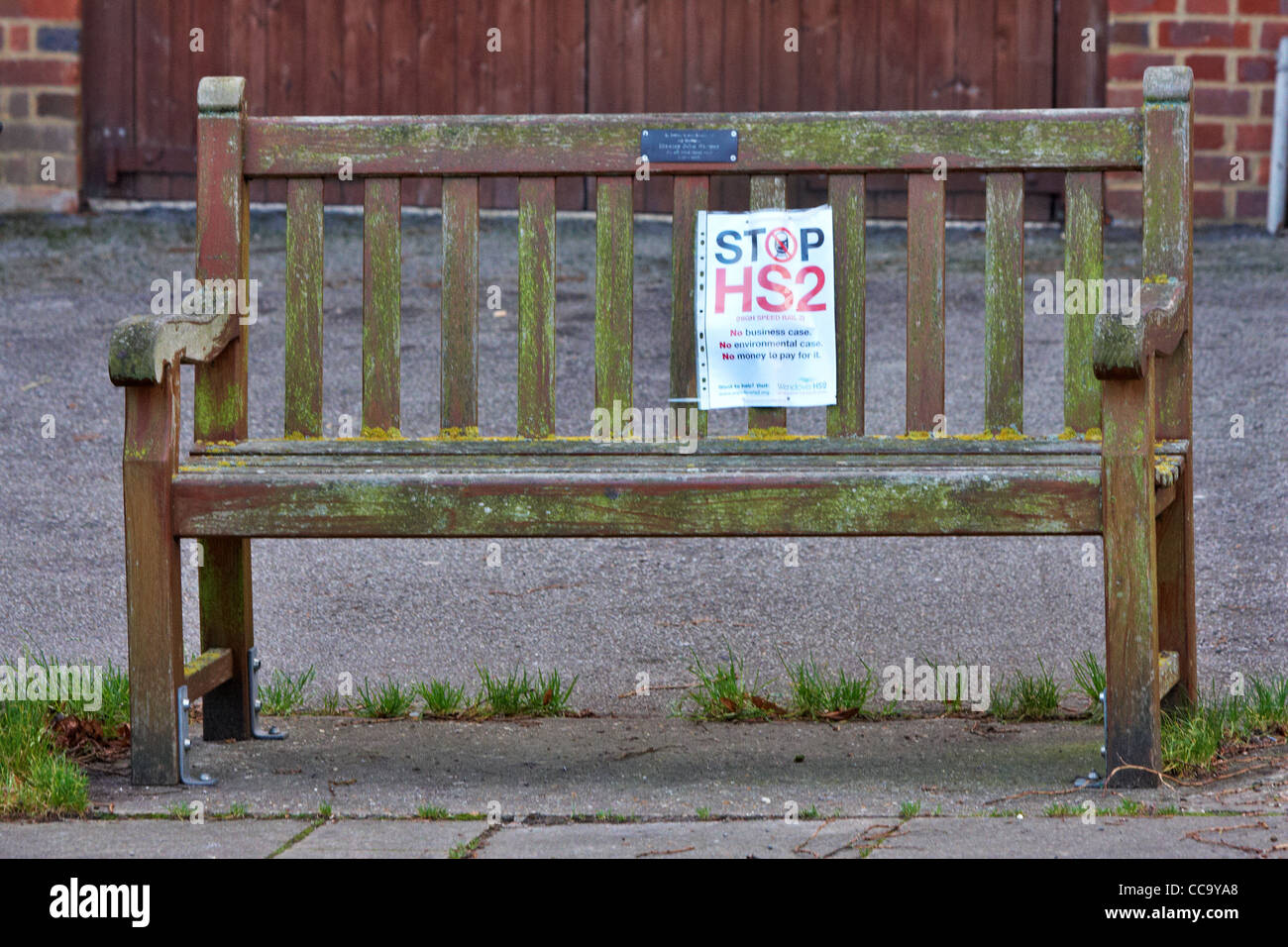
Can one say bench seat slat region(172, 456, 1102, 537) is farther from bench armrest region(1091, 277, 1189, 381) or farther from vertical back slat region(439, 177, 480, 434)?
vertical back slat region(439, 177, 480, 434)

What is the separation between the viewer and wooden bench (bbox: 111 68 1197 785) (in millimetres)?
2637

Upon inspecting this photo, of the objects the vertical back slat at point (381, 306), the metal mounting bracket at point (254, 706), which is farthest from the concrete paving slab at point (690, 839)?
the vertical back slat at point (381, 306)

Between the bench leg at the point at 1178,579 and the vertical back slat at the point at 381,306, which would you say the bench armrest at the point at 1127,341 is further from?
the vertical back slat at the point at 381,306

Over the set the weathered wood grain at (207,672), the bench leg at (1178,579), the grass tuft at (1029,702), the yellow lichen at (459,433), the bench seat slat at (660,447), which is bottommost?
A: the grass tuft at (1029,702)

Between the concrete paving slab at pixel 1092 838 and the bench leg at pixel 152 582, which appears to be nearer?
the concrete paving slab at pixel 1092 838

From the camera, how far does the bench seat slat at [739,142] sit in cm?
300

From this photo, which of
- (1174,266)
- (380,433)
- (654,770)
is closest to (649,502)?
(654,770)

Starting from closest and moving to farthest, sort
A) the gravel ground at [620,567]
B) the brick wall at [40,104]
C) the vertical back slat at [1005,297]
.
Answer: the vertical back slat at [1005,297], the gravel ground at [620,567], the brick wall at [40,104]

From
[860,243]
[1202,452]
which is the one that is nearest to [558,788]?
[860,243]

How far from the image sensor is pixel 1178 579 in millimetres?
2990

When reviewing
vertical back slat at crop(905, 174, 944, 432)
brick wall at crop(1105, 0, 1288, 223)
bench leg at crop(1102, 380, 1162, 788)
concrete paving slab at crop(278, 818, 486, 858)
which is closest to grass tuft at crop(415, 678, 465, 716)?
concrete paving slab at crop(278, 818, 486, 858)

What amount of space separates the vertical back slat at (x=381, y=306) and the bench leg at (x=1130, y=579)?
1315mm

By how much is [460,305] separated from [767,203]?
23.6 inches

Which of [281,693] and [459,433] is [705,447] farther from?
[281,693]
